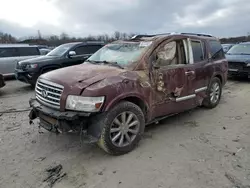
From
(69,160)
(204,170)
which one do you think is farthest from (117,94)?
(204,170)

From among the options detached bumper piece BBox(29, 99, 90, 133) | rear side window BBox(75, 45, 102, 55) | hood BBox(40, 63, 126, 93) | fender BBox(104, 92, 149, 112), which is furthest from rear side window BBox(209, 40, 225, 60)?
rear side window BBox(75, 45, 102, 55)

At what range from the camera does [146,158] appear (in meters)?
3.52

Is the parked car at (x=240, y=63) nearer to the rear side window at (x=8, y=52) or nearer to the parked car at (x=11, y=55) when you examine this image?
the parked car at (x=11, y=55)

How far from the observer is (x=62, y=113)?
329cm

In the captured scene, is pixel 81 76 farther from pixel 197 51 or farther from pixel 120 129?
pixel 197 51

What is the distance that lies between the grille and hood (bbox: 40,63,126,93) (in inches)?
3.2

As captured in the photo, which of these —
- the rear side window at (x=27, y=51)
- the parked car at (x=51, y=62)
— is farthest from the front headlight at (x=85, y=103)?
the rear side window at (x=27, y=51)

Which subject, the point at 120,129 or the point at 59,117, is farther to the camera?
the point at 120,129

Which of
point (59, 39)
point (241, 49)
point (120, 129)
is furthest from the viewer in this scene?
point (59, 39)

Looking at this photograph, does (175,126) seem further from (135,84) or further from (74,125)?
(74,125)

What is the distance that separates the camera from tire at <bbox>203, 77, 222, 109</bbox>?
18.9ft

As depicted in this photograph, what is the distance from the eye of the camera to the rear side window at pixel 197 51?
16.8 ft

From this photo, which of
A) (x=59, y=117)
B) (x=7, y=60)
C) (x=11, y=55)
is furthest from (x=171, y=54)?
(x=11, y=55)

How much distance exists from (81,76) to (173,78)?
5.78 ft
